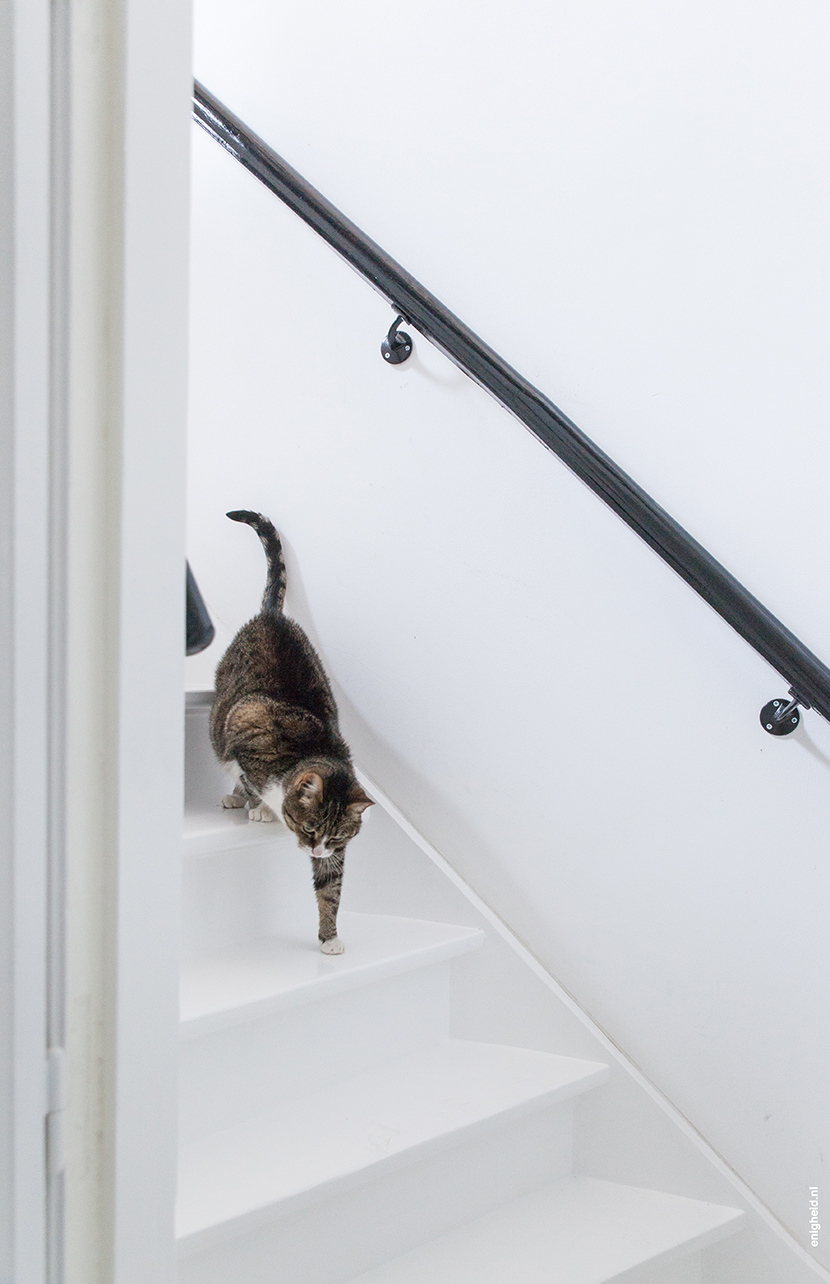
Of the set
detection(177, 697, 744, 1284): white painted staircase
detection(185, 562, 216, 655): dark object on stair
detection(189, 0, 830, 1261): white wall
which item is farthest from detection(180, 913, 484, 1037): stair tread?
detection(185, 562, 216, 655): dark object on stair

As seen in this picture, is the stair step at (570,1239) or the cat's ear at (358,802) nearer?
the stair step at (570,1239)

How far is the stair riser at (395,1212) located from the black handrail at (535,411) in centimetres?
78

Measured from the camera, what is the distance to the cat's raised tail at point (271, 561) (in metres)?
1.92

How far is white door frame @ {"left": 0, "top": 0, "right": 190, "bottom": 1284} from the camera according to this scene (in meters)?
0.60

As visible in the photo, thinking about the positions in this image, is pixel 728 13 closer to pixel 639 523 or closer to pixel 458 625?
pixel 639 523

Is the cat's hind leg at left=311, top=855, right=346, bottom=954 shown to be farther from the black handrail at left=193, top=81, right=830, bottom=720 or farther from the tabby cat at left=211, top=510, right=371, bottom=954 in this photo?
the black handrail at left=193, top=81, right=830, bottom=720

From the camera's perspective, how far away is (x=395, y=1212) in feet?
4.54

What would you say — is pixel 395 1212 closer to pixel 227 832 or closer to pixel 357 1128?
pixel 357 1128

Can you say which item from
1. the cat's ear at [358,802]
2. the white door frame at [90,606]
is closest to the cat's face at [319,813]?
the cat's ear at [358,802]

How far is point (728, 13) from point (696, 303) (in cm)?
39

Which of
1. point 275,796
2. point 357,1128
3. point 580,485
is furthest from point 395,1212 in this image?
point 580,485

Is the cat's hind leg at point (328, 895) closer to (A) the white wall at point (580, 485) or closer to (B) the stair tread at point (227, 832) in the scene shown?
(B) the stair tread at point (227, 832)

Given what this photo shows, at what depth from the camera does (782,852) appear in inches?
57.0

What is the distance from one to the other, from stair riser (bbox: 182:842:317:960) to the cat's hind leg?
6 centimetres
